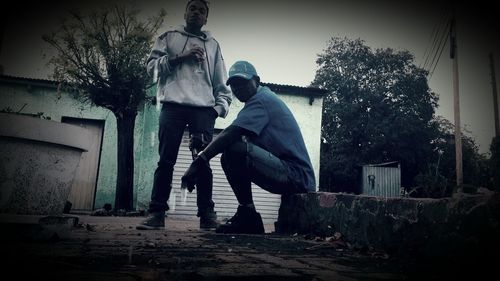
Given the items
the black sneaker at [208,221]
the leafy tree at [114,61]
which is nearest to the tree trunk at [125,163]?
the leafy tree at [114,61]

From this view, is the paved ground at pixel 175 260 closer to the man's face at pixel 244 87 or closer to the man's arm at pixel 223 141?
the man's arm at pixel 223 141

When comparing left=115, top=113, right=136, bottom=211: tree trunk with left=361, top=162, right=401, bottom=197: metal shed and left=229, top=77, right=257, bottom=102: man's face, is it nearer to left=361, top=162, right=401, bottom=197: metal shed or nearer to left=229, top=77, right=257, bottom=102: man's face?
left=229, top=77, right=257, bottom=102: man's face

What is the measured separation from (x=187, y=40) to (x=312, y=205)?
6.45 feet

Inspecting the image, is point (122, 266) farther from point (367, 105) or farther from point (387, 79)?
point (387, 79)

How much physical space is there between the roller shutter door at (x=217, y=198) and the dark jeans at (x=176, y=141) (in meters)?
7.25

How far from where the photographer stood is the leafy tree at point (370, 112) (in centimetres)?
2319

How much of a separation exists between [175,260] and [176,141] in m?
1.84

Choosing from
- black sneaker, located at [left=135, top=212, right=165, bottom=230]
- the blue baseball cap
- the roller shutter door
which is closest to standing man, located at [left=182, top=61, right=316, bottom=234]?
the blue baseball cap

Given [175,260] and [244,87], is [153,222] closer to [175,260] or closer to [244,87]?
[244,87]

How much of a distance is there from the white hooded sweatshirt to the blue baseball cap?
1.13ft

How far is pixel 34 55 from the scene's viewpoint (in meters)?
9.41

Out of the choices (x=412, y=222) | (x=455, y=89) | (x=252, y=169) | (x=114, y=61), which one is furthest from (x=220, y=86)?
(x=455, y=89)

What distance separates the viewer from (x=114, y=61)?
365 inches

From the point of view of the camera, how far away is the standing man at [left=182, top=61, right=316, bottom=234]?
2.76 meters
